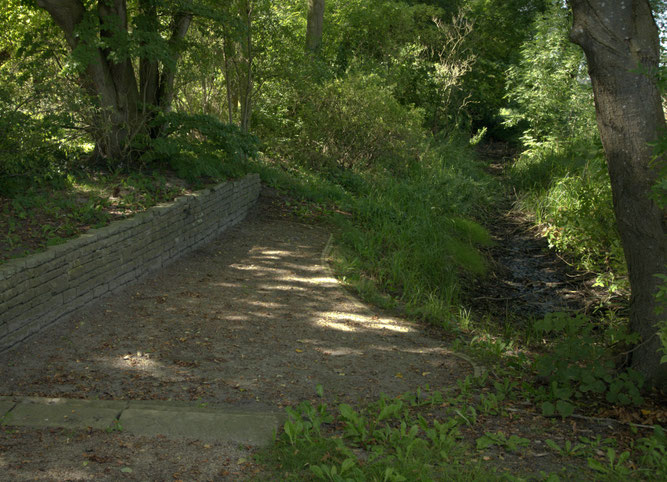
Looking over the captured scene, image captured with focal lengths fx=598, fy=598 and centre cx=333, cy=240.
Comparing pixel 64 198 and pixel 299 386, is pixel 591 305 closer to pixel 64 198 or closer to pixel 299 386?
pixel 299 386

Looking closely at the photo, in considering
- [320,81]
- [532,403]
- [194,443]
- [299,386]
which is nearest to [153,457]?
[194,443]

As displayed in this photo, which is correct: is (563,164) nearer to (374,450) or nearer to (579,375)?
(579,375)

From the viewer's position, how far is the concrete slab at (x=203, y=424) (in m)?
3.63

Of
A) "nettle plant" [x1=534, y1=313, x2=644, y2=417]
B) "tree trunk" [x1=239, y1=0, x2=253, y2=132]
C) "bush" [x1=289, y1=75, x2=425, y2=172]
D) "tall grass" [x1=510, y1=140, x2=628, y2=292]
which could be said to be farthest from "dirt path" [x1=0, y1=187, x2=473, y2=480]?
"bush" [x1=289, y1=75, x2=425, y2=172]

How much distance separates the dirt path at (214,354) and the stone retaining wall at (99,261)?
16 cm

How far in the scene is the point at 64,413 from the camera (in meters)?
3.80

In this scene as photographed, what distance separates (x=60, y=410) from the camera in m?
3.84

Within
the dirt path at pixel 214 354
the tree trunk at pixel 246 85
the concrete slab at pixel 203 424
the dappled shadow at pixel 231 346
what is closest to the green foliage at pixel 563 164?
the dappled shadow at pixel 231 346

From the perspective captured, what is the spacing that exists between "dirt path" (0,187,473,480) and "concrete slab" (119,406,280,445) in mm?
123

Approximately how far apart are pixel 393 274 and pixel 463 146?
1165cm

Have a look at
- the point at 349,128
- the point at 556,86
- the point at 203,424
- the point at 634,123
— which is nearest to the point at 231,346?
the point at 203,424

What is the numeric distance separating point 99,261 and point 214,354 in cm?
171

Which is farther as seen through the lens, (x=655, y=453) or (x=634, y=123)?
(x=634, y=123)

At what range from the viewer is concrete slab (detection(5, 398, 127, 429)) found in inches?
145
